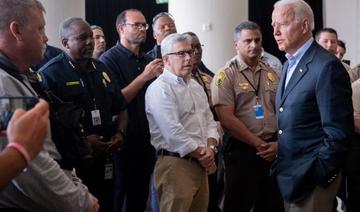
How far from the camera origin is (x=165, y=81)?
286 cm

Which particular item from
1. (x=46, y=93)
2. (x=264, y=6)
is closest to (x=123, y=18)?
(x=46, y=93)

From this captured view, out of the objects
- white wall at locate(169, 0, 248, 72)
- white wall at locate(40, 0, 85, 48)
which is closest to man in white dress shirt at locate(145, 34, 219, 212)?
white wall at locate(40, 0, 85, 48)

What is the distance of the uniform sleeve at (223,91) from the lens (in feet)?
10.5

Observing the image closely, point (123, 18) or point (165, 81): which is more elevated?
point (123, 18)

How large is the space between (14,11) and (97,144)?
118 cm

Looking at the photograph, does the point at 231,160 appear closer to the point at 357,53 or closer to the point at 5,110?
the point at 5,110

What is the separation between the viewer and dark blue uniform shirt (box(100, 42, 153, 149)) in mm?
3297

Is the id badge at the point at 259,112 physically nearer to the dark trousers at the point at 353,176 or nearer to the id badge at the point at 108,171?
the dark trousers at the point at 353,176

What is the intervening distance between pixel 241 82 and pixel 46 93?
1572 millimetres

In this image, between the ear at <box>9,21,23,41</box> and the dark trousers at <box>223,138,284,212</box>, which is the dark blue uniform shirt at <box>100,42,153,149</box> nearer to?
the dark trousers at <box>223,138,284,212</box>

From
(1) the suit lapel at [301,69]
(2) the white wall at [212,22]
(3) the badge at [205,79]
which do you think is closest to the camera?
(1) the suit lapel at [301,69]

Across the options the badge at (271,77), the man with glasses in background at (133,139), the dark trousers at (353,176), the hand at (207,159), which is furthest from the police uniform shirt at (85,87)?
the dark trousers at (353,176)

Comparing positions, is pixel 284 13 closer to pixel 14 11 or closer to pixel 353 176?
pixel 14 11

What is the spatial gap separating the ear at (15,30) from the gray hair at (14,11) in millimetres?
Answer: 13
